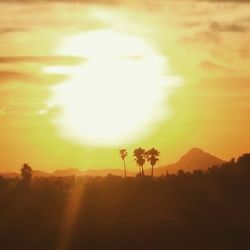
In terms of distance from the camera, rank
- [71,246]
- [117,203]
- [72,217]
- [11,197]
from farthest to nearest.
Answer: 1. [11,197]
2. [117,203]
3. [72,217]
4. [71,246]

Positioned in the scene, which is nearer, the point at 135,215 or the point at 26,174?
the point at 135,215

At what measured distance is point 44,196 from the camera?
137250mm

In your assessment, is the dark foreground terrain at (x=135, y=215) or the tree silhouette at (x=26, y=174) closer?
the dark foreground terrain at (x=135, y=215)

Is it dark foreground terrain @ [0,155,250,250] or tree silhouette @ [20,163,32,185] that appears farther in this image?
tree silhouette @ [20,163,32,185]

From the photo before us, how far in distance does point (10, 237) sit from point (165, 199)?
→ 3431 cm

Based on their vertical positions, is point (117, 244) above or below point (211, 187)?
below

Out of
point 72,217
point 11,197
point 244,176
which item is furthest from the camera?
point 244,176

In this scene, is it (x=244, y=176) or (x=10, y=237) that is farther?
(x=244, y=176)

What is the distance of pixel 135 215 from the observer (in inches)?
4786

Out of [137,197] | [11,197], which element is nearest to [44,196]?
[11,197]

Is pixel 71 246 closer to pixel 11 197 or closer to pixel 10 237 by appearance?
pixel 10 237

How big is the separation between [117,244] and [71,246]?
23.9 feet

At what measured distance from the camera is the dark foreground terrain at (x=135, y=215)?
110312 mm

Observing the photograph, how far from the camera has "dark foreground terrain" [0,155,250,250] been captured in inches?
4343
